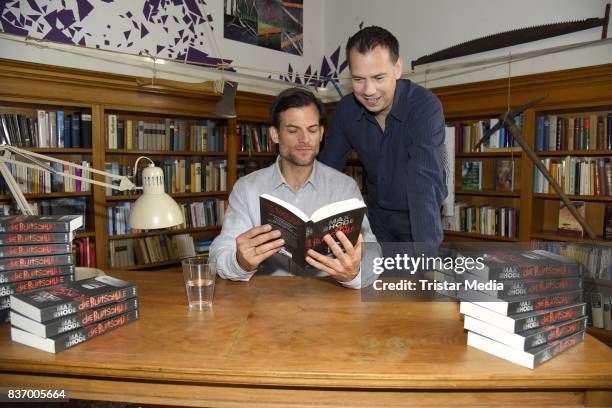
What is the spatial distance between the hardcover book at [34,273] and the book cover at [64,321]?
168mm

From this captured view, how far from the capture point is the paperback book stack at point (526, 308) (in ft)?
3.24

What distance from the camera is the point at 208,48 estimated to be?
4.24m

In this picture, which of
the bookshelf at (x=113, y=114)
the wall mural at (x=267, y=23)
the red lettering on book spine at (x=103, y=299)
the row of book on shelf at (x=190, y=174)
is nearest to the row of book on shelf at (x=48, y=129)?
the bookshelf at (x=113, y=114)

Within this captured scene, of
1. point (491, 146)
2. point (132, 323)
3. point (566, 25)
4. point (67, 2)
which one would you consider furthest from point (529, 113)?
point (67, 2)

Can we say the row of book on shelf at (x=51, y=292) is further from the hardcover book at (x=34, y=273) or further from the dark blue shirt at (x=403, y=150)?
the dark blue shirt at (x=403, y=150)

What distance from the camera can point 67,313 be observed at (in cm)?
107

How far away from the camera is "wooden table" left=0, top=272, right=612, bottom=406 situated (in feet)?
3.05

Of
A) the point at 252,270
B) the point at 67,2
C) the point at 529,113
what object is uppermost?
the point at 67,2

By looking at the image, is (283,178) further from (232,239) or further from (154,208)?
(154,208)

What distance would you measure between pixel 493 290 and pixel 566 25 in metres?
3.17

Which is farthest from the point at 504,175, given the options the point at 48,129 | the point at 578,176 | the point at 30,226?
the point at 48,129

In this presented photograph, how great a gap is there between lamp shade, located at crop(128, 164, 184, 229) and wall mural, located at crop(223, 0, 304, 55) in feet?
11.0

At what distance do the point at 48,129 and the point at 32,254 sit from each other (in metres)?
2.55

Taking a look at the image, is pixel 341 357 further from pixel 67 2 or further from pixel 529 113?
pixel 67 2
